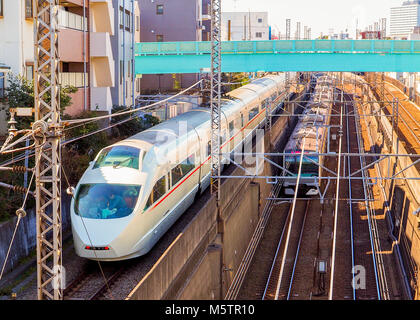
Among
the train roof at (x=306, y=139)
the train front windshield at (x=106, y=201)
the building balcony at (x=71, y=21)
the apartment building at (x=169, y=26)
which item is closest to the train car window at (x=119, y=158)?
the train front windshield at (x=106, y=201)

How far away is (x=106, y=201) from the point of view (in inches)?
500

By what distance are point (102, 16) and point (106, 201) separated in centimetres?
1394

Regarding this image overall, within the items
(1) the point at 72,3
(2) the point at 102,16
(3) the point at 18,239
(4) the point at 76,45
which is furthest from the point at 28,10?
(3) the point at 18,239

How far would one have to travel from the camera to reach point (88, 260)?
43.9ft

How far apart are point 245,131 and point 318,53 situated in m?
4.75

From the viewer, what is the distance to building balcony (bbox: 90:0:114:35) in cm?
2434

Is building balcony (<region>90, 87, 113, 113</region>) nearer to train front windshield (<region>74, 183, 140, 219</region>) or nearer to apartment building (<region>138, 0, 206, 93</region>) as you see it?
train front windshield (<region>74, 183, 140, 219</region>)

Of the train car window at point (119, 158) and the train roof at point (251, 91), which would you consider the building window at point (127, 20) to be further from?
the train car window at point (119, 158)

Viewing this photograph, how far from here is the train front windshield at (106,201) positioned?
1255 centimetres

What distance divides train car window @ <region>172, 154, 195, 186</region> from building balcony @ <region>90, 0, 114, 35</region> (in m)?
10.0

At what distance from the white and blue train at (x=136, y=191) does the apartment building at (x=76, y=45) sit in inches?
204

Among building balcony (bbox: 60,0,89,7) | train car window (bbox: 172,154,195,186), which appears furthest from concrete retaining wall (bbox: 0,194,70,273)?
building balcony (bbox: 60,0,89,7)
